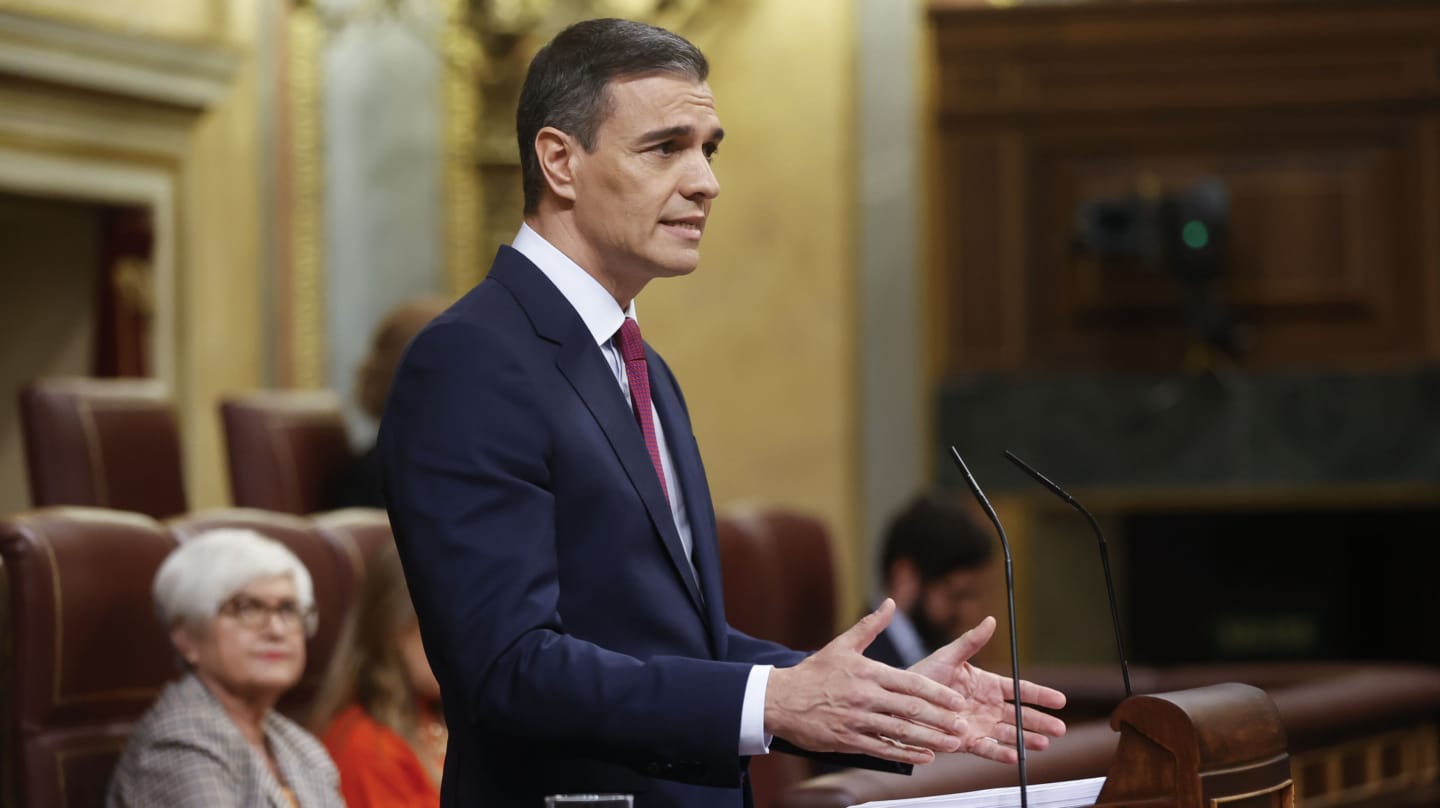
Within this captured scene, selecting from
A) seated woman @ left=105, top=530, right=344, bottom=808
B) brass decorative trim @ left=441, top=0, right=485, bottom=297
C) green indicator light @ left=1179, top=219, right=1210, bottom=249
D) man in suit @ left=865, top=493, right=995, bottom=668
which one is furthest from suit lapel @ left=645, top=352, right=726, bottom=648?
brass decorative trim @ left=441, top=0, right=485, bottom=297

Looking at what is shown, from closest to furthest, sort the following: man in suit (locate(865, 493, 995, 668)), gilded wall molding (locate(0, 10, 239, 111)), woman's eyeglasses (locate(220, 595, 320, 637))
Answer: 1. woman's eyeglasses (locate(220, 595, 320, 637))
2. man in suit (locate(865, 493, 995, 668))
3. gilded wall molding (locate(0, 10, 239, 111))

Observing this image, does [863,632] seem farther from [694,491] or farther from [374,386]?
[374,386]

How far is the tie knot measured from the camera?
5.04 feet

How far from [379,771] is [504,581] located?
1.37 meters

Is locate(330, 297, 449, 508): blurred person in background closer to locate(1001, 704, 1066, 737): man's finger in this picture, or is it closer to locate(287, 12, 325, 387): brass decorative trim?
locate(287, 12, 325, 387): brass decorative trim

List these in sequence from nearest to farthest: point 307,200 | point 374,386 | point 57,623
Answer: point 57,623 → point 374,386 → point 307,200

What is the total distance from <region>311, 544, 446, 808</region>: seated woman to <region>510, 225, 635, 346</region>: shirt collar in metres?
1.22

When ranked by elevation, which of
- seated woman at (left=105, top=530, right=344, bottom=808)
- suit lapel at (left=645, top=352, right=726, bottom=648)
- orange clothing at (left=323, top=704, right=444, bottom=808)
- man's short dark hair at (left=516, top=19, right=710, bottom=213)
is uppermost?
man's short dark hair at (left=516, top=19, right=710, bottom=213)

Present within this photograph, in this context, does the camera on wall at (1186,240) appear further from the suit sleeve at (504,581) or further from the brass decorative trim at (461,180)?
the suit sleeve at (504,581)

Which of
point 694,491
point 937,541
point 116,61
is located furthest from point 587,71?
point 116,61

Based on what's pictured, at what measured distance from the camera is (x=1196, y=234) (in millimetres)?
5707

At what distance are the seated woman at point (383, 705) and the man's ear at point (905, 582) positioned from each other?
102 cm

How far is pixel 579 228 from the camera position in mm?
1486

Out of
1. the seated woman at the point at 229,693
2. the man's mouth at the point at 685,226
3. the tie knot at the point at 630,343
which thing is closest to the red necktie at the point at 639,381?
the tie knot at the point at 630,343
